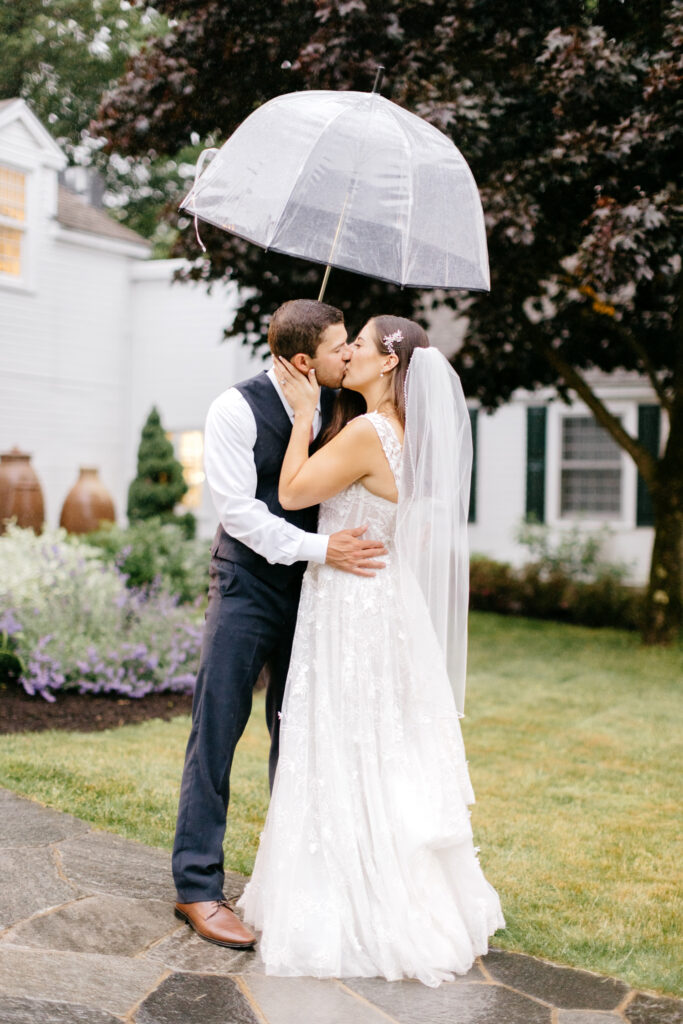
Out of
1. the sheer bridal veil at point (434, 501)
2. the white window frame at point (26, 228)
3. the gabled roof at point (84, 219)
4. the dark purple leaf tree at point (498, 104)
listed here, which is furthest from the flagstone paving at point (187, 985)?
the gabled roof at point (84, 219)

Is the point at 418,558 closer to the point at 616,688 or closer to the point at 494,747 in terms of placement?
the point at 494,747

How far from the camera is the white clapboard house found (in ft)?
46.8

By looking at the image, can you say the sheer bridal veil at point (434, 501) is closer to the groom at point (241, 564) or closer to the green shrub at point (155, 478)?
the groom at point (241, 564)

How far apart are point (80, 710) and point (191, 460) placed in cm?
1005

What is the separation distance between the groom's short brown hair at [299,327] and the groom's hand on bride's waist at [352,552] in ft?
2.05

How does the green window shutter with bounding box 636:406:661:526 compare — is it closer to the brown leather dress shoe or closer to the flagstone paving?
the flagstone paving

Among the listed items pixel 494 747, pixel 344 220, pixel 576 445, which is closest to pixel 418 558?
pixel 344 220

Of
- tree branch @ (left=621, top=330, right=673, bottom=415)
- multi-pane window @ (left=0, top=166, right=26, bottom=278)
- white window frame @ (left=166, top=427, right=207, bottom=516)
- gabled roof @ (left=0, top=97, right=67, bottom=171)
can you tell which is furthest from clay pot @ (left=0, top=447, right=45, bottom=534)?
tree branch @ (left=621, top=330, right=673, bottom=415)

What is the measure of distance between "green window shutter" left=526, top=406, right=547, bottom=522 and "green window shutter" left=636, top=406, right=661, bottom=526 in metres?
1.40

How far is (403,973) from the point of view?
3.15 metres

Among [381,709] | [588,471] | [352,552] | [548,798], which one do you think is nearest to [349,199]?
[352,552]

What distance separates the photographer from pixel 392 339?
3352mm

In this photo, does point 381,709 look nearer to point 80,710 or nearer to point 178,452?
point 80,710

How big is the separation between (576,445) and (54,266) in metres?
8.37
